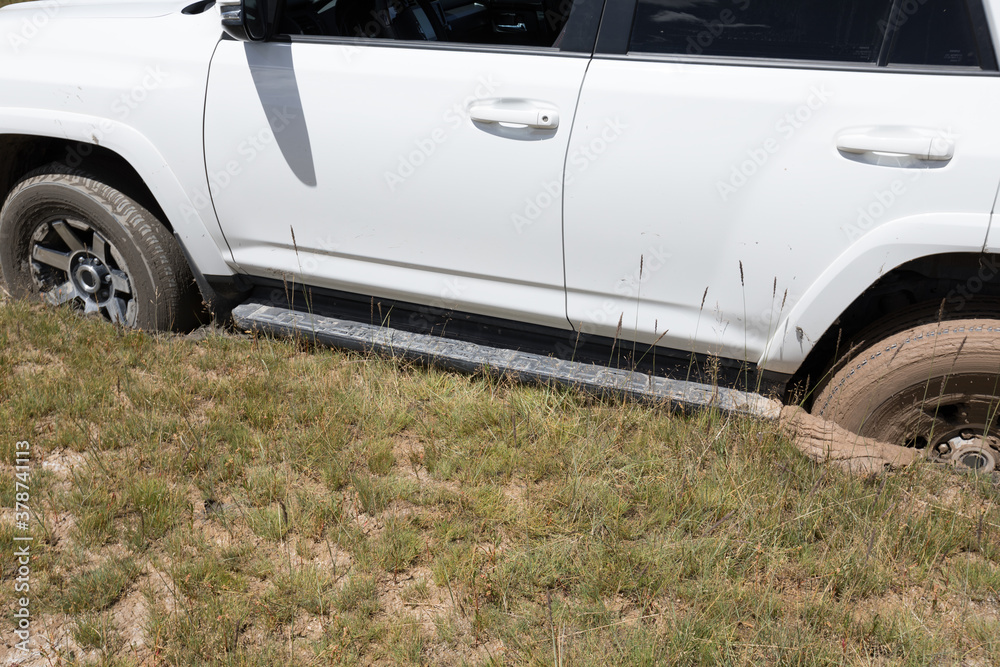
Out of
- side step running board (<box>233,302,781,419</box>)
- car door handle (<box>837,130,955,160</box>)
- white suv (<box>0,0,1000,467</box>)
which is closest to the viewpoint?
car door handle (<box>837,130,955,160</box>)

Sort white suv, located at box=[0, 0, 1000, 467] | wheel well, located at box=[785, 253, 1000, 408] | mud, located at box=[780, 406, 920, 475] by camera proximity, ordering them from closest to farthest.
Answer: white suv, located at box=[0, 0, 1000, 467], wheel well, located at box=[785, 253, 1000, 408], mud, located at box=[780, 406, 920, 475]

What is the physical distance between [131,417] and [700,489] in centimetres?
202

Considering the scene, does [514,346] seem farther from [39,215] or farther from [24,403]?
[39,215]

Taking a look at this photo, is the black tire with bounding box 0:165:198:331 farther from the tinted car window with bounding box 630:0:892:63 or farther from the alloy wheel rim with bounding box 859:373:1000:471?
the alloy wheel rim with bounding box 859:373:1000:471

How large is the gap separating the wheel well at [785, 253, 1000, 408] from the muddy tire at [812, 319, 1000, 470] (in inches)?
2.1

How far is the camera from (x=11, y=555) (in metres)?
2.32

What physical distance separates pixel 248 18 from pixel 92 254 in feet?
4.39

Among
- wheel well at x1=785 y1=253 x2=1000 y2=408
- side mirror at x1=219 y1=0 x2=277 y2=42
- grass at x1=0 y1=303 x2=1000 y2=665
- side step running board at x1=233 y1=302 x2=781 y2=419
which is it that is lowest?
grass at x1=0 y1=303 x2=1000 y2=665

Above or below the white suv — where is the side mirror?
above

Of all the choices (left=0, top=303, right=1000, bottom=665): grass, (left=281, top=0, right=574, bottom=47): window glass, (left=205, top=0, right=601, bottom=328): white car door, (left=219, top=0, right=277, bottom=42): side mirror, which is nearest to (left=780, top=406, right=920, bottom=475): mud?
(left=0, top=303, right=1000, bottom=665): grass

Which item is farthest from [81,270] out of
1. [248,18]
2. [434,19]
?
[434,19]

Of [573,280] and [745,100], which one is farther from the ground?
[745,100]

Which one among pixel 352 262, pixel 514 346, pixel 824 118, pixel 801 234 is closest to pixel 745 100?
pixel 824 118

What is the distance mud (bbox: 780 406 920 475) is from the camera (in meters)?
2.52
